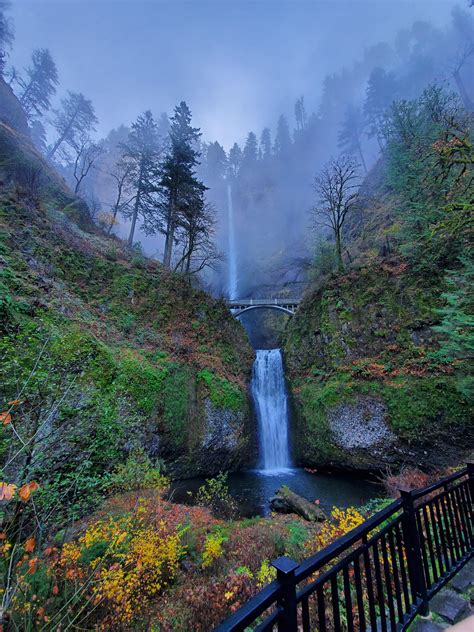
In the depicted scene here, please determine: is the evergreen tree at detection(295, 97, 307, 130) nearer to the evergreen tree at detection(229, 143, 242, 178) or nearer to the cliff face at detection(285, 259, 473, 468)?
the evergreen tree at detection(229, 143, 242, 178)

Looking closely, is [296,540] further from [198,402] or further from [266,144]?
[266,144]

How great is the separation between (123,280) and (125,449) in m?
8.62

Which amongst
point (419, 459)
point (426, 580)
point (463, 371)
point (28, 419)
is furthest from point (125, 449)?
point (463, 371)

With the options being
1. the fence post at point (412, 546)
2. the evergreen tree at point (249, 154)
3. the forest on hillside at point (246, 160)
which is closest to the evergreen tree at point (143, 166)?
the forest on hillside at point (246, 160)

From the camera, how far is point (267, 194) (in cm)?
5341

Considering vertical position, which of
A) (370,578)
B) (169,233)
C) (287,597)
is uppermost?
(169,233)

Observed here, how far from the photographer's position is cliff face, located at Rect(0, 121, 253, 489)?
579cm

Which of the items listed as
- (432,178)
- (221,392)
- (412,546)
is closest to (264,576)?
(412,546)

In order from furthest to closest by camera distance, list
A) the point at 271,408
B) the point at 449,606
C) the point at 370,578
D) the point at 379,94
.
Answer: the point at 379,94
the point at 271,408
the point at 449,606
the point at 370,578

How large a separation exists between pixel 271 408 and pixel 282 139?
64495mm

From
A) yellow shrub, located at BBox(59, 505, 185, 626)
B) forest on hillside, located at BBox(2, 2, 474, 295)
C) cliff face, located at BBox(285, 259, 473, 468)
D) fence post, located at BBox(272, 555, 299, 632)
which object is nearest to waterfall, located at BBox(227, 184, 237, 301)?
forest on hillside, located at BBox(2, 2, 474, 295)

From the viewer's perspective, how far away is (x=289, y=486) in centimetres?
1059

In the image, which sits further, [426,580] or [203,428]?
[203,428]

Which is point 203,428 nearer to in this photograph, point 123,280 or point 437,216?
point 123,280
